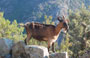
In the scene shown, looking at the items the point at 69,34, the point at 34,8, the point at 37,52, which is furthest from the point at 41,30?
the point at 34,8

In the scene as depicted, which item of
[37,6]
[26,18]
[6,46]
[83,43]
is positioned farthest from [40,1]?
[6,46]

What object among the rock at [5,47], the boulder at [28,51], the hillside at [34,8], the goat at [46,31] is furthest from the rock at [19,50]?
the hillside at [34,8]

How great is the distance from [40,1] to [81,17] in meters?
53.1

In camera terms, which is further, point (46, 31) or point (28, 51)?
point (46, 31)

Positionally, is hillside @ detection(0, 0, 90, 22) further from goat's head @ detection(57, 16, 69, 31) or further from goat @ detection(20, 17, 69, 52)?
goat's head @ detection(57, 16, 69, 31)

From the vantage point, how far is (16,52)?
741 centimetres

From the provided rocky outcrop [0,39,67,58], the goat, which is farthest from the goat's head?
rocky outcrop [0,39,67,58]

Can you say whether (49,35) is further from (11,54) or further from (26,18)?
(26,18)

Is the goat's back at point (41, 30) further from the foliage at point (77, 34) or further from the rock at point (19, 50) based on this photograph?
the foliage at point (77, 34)

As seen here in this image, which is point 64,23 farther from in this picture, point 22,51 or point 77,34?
point 77,34

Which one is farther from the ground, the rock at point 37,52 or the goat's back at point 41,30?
the goat's back at point 41,30

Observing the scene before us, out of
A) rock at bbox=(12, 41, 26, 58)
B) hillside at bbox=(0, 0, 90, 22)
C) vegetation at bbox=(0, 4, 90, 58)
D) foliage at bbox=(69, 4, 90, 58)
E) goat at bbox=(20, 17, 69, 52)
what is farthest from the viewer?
hillside at bbox=(0, 0, 90, 22)

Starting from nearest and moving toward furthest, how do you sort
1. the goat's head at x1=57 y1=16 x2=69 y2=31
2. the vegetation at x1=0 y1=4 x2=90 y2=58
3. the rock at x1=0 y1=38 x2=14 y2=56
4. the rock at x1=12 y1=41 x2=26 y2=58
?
1. the goat's head at x1=57 y1=16 x2=69 y2=31
2. the rock at x1=12 y1=41 x2=26 y2=58
3. the rock at x1=0 y1=38 x2=14 y2=56
4. the vegetation at x1=0 y1=4 x2=90 y2=58

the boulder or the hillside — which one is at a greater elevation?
the hillside
